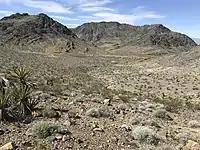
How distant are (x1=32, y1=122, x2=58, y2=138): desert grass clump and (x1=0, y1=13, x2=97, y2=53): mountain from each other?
9951 centimetres

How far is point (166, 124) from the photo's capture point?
1460 cm

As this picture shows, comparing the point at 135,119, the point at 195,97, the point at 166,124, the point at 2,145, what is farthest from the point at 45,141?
the point at 195,97

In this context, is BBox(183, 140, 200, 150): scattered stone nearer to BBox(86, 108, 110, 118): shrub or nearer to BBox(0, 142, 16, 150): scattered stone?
BBox(86, 108, 110, 118): shrub

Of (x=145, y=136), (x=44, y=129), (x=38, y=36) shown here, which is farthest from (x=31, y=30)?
(x=44, y=129)

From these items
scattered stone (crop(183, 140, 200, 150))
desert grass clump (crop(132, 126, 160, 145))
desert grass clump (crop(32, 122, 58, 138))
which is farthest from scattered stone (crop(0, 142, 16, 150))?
scattered stone (crop(183, 140, 200, 150))

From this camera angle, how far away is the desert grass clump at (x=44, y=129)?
1024cm

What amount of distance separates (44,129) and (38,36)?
4741 inches

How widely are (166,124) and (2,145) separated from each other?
718cm

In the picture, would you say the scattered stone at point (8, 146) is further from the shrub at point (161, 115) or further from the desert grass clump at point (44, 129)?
the shrub at point (161, 115)

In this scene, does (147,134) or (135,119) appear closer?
(147,134)

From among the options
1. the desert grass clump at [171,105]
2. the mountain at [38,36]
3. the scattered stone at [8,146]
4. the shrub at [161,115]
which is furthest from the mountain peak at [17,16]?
the scattered stone at [8,146]

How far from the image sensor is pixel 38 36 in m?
128

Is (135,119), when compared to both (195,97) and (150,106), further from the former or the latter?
(195,97)

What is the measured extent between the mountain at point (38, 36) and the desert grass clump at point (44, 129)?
99.5m
